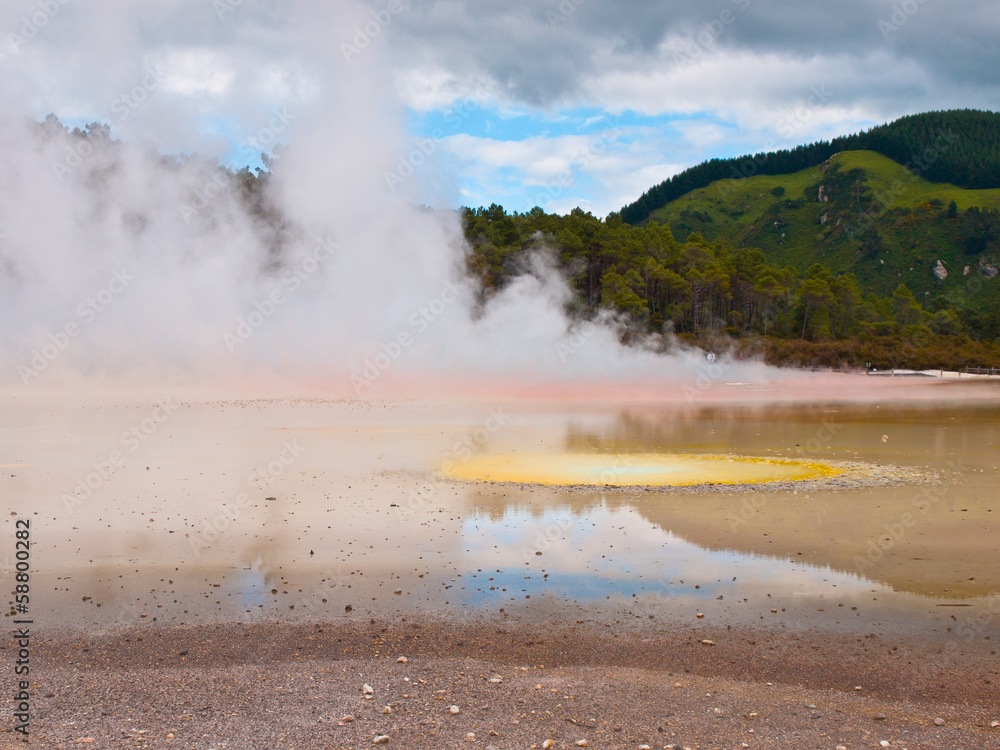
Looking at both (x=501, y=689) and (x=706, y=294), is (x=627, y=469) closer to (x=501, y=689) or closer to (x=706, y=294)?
(x=501, y=689)

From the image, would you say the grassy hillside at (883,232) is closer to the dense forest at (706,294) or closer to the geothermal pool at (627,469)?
the dense forest at (706,294)

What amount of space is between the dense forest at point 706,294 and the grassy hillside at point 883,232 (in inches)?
1647

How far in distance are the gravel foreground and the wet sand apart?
30 millimetres

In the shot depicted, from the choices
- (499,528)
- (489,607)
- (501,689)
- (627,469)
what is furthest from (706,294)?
(501,689)

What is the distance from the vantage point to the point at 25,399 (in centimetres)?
3409

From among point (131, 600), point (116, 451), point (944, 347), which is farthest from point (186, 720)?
point (944, 347)

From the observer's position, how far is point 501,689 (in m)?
7.25

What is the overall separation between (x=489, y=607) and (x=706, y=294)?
3693 inches

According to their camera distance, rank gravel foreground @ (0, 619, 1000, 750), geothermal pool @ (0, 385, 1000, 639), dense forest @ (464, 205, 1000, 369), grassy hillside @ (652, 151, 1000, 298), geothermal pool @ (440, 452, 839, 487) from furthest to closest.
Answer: grassy hillside @ (652, 151, 1000, 298) < dense forest @ (464, 205, 1000, 369) < geothermal pool @ (440, 452, 839, 487) < geothermal pool @ (0, 385, 1000, 639) < gravel foreground @ (0, 619, 1000, 750)

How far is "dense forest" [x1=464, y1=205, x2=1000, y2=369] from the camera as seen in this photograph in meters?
81.9

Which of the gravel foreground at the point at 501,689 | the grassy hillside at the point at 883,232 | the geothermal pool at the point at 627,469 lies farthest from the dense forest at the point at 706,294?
the gravel foreground at the point at 501,689

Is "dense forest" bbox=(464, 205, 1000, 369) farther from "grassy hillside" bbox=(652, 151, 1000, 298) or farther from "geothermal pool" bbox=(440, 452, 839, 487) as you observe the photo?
"geothermal pool" bbox=(440, 452, 839, 487)

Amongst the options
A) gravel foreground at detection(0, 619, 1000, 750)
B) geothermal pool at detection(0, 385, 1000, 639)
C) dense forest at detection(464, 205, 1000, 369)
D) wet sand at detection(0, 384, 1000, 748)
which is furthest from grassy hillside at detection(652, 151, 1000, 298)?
gravel foreground at detection(0, 619, 1000, 750)

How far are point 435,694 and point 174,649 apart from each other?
8.87 feet
